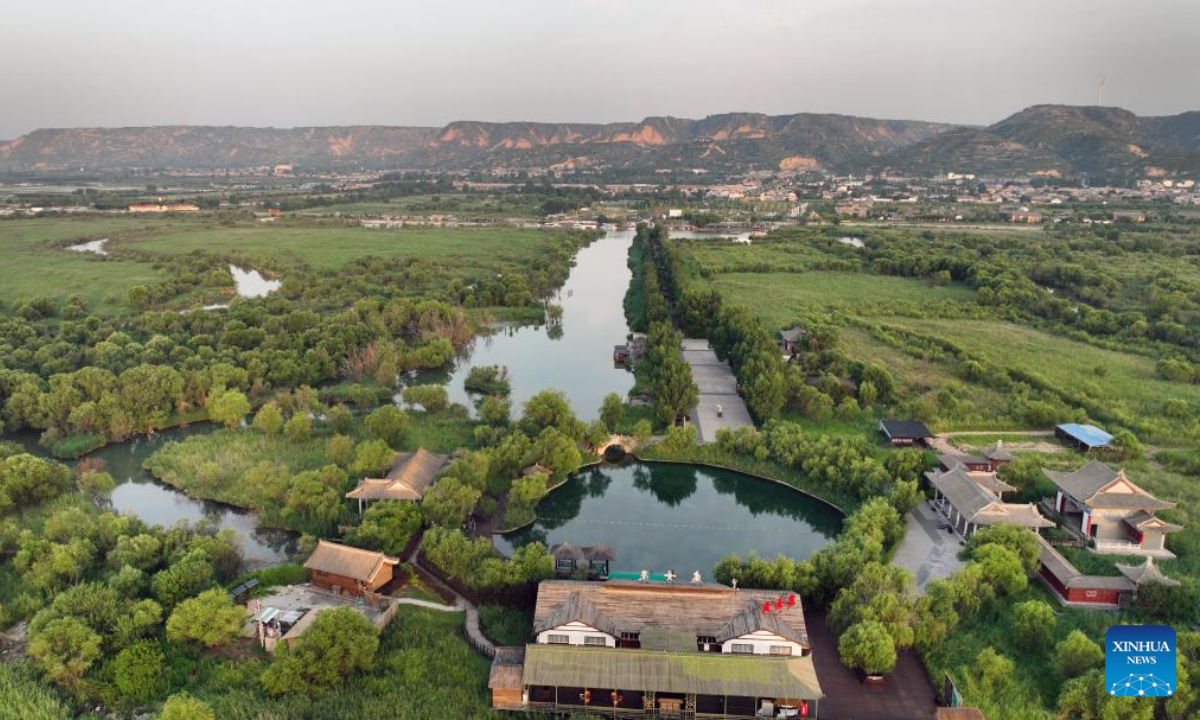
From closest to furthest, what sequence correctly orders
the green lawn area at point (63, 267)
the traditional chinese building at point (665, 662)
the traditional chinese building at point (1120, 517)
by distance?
the traditional chinese building at point (665, 662), the traditional chinese building at point (1120, 517), the green lawn area at point (63, 267)

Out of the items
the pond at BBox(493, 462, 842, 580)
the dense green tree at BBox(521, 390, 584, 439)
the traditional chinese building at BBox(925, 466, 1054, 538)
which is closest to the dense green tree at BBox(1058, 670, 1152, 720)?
the traditional chinese building at BBox(925, 466, 1054, 538)

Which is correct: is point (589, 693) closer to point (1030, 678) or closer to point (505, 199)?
point (1030, 678)

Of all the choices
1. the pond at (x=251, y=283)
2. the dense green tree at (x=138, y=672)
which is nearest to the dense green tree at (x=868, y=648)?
the dense green tree at (x=138, y=672)

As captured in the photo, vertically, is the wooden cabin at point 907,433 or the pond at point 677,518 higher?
the wooden cabin at point 907,433

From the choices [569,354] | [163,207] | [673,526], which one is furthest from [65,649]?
[163,207]

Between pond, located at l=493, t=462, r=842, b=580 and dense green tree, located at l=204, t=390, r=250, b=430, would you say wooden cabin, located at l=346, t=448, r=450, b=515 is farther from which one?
dense green tree, located at l=204, t=390, r=250, b=430

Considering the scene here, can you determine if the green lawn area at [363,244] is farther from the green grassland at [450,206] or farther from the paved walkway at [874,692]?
the paved walkway at [874,692]

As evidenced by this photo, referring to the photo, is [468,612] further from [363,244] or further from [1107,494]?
[363,244]
